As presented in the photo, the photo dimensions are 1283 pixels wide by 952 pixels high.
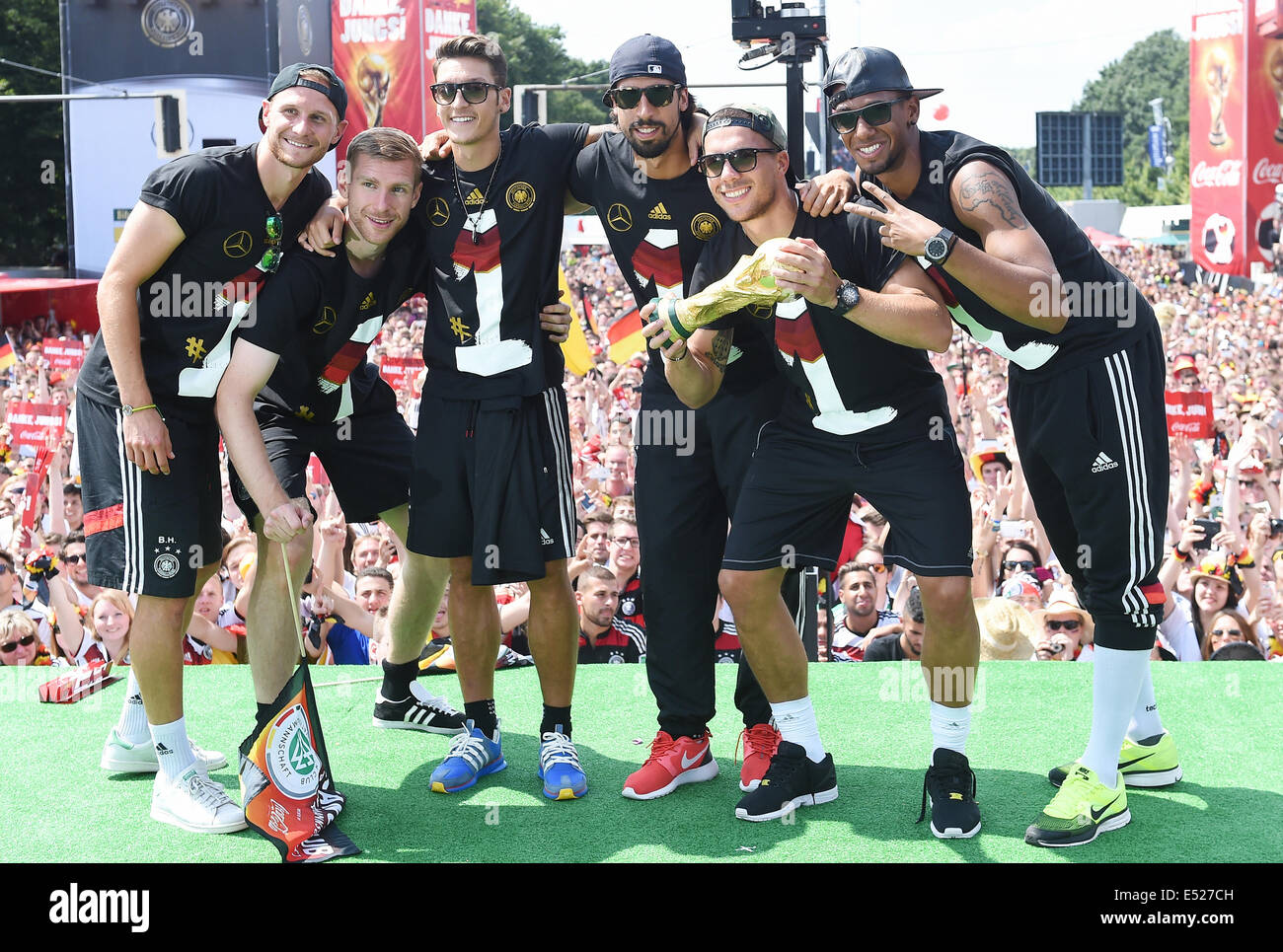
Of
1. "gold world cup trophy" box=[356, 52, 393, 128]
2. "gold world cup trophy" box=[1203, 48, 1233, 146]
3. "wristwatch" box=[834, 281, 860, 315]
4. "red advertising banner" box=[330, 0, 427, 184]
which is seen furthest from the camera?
"gold world cup trophy" box=[356, 52, 393, 128]

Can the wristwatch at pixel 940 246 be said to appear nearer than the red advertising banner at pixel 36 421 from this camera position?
Yes

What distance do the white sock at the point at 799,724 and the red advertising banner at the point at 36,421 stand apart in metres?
6.15

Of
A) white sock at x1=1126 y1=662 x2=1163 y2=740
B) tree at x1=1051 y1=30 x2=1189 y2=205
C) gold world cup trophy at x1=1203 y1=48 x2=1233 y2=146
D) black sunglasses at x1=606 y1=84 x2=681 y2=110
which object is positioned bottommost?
white sock at x1=1126 y1=662 x2=1163 y2=740

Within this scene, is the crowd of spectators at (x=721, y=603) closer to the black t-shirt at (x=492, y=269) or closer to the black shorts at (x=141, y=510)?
the black t-shirt at (x=492, y=269)

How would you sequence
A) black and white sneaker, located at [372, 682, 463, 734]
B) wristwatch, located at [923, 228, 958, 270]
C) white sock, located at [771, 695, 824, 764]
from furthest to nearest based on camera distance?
black and white sneaker, located at [372, 682, 463, 734], white sock, located at [771, 695, 824, 764], wristwatch, located at [923, 228, 958, 270]

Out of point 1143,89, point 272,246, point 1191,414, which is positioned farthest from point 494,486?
point 1143,89

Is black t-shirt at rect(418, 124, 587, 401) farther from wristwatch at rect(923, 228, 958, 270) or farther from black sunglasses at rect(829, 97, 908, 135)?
wristwatch at rect(923, 228, 958, 270)

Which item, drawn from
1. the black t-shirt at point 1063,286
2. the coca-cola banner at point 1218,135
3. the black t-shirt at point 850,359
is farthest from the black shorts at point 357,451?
the coca-cola banner at point 1218,135

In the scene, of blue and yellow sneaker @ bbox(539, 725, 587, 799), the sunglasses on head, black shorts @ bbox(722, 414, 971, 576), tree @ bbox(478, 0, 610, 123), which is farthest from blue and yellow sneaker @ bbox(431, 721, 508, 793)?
tree @ bbox(478, 0, 610, 123)

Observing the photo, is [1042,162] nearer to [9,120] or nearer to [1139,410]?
[9,120]

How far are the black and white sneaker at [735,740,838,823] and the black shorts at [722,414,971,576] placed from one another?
2.04ft

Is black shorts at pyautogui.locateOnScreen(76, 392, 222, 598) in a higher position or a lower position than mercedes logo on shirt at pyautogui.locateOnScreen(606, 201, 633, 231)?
lower

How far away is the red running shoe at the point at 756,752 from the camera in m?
4.10

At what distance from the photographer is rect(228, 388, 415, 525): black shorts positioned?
4453 mm
